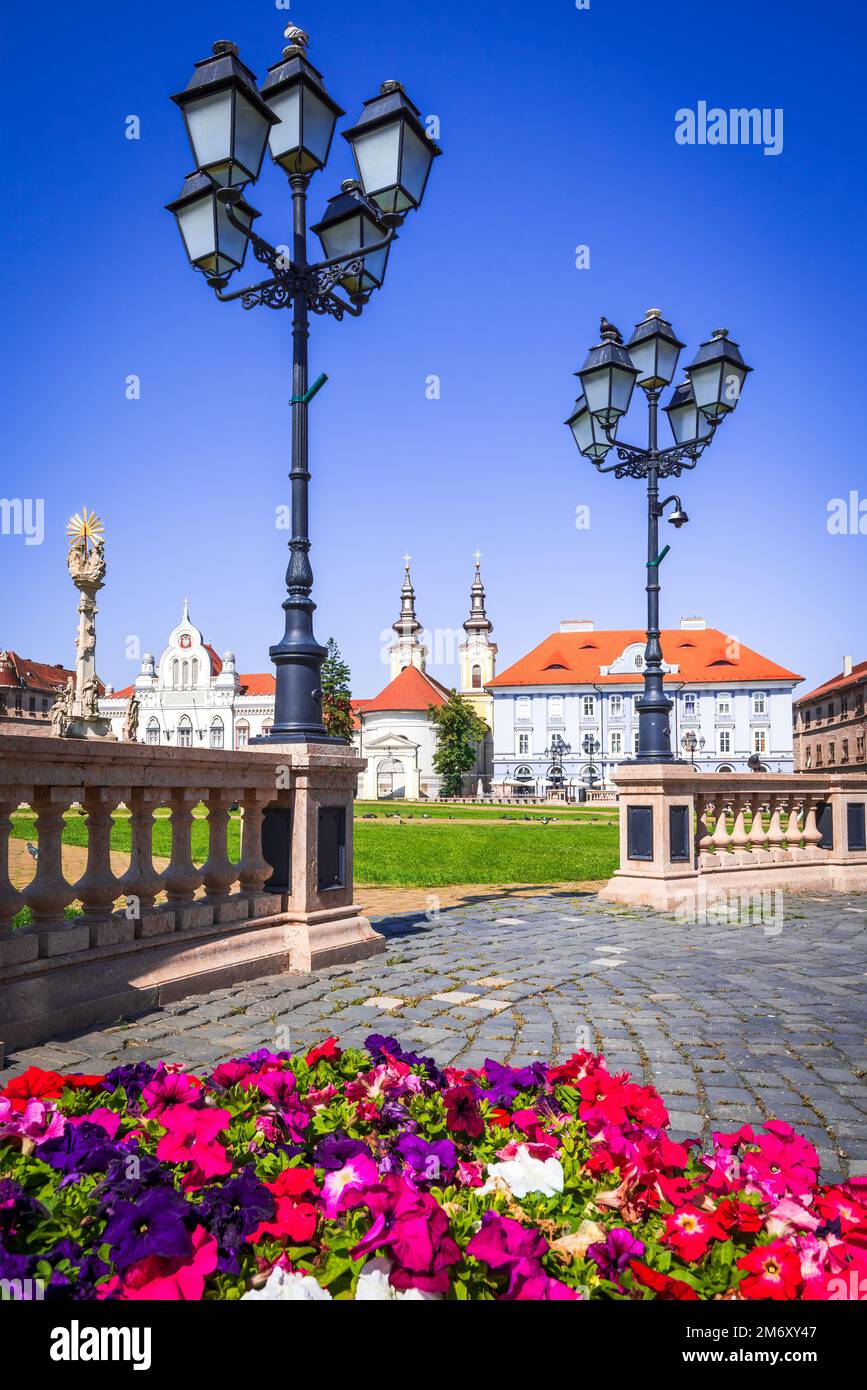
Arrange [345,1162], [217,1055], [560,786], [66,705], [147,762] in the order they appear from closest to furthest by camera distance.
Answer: [345,1162], [217,1055], [147,762], [66,705], [560,786]

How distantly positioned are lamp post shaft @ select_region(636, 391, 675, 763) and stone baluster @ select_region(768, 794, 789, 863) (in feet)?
6.90

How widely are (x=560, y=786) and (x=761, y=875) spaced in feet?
204

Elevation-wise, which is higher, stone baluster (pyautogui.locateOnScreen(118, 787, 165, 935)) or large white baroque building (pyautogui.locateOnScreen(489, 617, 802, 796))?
large white baroque building (pyautogui.locateOnScreen(489, 617, 802, 796))

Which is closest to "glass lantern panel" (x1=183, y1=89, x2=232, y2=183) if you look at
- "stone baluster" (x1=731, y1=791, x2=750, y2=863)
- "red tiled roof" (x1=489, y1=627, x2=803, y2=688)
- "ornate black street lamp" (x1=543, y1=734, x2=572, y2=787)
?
"stone baluster" (x1=731, y1=791, x2=750, y2=863)

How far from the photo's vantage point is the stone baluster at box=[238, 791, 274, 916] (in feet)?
20.0

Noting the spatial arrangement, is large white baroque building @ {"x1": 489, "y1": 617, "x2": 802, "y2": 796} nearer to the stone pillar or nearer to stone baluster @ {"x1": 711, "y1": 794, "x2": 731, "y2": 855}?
stone baluster @ {"x1": 711, "y1": 794, "x2": 731, "y2": 855}

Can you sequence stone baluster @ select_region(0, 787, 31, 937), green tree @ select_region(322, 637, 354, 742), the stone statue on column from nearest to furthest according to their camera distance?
stone baluster @ select_region(0, 787, 31, 937)
the stone statue on column
green tree @ select_region(322, 637, 354, 742)

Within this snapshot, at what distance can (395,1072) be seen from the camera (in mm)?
3115

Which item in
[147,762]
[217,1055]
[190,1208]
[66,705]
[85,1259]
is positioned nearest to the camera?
[85,1259]

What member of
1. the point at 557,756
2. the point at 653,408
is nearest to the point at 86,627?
the point at 653,408

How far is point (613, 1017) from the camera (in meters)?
4.92
